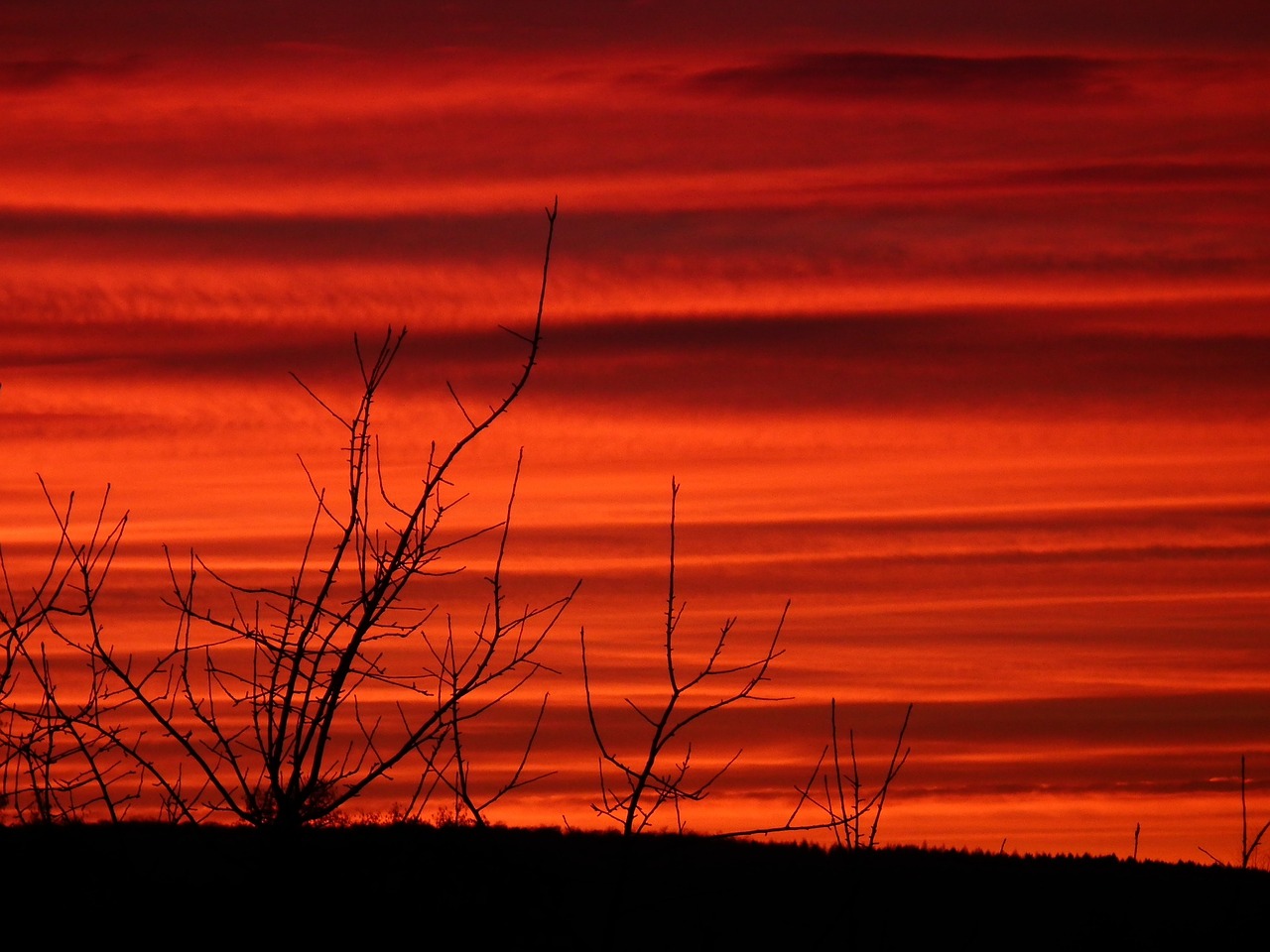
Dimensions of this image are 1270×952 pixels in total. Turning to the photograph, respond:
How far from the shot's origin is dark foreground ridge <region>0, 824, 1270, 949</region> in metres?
6.78

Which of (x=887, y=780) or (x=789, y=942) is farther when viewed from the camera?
(x=789, y=942)

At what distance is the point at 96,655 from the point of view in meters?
6.64

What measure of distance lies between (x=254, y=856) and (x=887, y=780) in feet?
8.72

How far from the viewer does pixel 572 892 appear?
720 inches

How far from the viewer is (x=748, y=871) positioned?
64.4ft

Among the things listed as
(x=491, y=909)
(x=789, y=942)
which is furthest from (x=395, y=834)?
(x=789, y=942)

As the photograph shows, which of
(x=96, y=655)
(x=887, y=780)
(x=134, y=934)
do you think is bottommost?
(x=134, y=934)

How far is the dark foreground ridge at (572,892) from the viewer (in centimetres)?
678

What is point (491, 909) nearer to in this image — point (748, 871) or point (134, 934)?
point (134, 934)

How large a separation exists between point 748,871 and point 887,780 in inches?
544

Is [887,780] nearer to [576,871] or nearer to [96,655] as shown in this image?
[96,655]

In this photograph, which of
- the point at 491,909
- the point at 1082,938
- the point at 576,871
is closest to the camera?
the point at 491,909

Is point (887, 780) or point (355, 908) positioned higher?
point (887, 780)

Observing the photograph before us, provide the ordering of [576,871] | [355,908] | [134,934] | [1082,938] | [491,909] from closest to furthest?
1. [355,908]
2. [134,934]
3. [491,909]
4. [1082,938]
5. [576,871]
